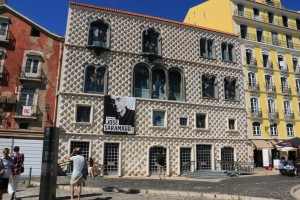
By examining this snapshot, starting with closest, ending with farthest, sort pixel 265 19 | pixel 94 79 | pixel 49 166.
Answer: pixel 49 166 → pixel 94 79 → pixel 265 19

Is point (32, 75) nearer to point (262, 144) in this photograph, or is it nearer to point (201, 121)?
point (201, 121)

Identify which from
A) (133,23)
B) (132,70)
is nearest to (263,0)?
(133,23)

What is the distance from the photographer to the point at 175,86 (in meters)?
25.3

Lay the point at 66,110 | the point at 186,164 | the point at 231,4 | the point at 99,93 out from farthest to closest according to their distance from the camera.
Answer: the point at 231,4 < the point at 186,164 < the point at 99,93 < the point at 66,110

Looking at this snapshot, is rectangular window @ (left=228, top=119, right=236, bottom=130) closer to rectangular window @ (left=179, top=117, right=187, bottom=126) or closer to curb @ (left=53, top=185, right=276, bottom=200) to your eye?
rectangular window @ (left=179, top=117, right=187, bottom=126)

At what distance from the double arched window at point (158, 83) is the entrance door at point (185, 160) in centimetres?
470

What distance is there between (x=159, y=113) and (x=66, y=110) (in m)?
7.87

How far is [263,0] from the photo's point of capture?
34.4 metres

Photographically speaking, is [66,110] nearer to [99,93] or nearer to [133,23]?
[99,93]

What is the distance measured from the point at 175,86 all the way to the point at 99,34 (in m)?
8.24

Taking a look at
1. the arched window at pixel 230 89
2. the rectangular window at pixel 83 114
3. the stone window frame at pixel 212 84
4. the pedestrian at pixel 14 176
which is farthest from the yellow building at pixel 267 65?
the pedestrian at pixel 14 176

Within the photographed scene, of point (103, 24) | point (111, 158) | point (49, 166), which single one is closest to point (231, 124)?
point (111, 158)

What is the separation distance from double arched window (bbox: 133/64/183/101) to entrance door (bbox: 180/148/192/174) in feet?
15.4

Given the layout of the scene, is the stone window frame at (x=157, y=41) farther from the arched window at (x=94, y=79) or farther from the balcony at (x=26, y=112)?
the balcony at (x=26, y=112)
